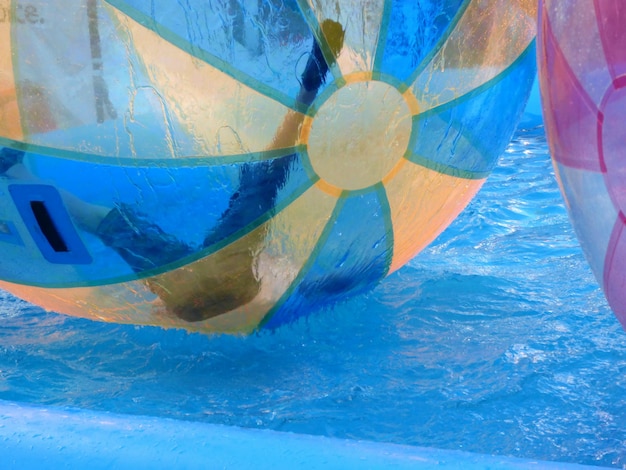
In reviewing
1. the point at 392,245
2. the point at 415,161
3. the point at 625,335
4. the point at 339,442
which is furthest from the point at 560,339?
the point at 339,442

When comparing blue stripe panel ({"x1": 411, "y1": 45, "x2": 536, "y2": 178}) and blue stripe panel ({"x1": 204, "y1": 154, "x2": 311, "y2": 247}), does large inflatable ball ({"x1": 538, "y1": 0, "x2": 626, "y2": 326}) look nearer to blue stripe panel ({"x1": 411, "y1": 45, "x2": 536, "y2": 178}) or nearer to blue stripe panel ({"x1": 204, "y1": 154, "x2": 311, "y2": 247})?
blue stripe panel ({"x1": 411, "y1": 45, "x2": 536, "y2": 178})

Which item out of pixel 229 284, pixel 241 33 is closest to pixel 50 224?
pixel 229 284

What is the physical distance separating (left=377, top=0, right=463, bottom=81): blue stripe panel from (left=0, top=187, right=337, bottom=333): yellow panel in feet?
1.14

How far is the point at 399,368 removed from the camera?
2.41m

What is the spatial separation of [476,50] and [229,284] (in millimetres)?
846

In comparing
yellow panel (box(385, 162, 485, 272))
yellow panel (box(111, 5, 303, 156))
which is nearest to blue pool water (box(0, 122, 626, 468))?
yellow panel (box(385, 162, 485, 272))

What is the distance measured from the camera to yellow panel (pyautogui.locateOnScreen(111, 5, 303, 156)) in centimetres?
177

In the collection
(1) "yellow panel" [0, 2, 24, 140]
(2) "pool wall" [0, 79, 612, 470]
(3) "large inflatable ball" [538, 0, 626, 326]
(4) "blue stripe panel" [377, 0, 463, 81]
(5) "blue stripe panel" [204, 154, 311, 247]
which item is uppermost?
(1) "yellow panel" [0, 2, 24, 140]

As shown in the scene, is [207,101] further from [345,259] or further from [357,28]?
[345,259]

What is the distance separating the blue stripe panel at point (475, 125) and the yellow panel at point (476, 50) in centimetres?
3

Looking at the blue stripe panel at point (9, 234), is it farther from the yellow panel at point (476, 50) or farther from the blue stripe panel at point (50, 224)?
the yellow panel at point (476, 50)

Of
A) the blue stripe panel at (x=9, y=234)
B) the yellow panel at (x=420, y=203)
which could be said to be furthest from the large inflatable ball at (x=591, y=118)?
the blue stripe panel at (x=9, y=234)

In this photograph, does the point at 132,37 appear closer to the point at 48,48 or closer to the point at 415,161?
the point at 48,48

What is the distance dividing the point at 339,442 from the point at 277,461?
0.39 feet
